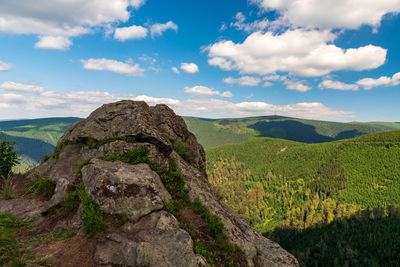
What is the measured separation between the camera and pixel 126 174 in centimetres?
1163

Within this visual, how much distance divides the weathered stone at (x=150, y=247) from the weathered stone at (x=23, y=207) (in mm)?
5755

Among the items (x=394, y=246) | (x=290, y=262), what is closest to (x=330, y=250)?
(x=394, y=246)

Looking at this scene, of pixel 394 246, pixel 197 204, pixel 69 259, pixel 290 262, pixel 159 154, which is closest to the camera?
pixel 69 259

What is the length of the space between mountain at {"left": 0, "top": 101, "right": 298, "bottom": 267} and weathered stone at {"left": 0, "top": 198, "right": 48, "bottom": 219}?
49 millimetres

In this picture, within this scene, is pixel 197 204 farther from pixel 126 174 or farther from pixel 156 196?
pixel 126 174

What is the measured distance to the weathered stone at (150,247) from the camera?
8.50 m

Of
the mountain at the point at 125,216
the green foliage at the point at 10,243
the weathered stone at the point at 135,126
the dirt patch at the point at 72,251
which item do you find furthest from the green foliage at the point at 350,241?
the green foliage at the point at 10,243

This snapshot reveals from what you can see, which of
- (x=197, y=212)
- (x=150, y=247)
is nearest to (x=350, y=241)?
(x=197, y=212)

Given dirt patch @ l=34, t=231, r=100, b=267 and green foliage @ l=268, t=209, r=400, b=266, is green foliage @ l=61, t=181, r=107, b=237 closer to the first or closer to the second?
dirt patch @ l=34, t=231, r=100, b=267

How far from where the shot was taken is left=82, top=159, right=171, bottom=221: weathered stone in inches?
413

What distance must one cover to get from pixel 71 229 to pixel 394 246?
21125cm

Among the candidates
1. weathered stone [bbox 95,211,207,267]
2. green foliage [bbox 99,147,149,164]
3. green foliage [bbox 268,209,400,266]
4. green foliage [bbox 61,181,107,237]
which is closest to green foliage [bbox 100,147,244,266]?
green foliage [bbox 99,147,149,164]

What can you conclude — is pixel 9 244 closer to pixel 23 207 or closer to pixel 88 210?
pixel 88 210

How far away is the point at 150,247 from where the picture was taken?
350 inches
